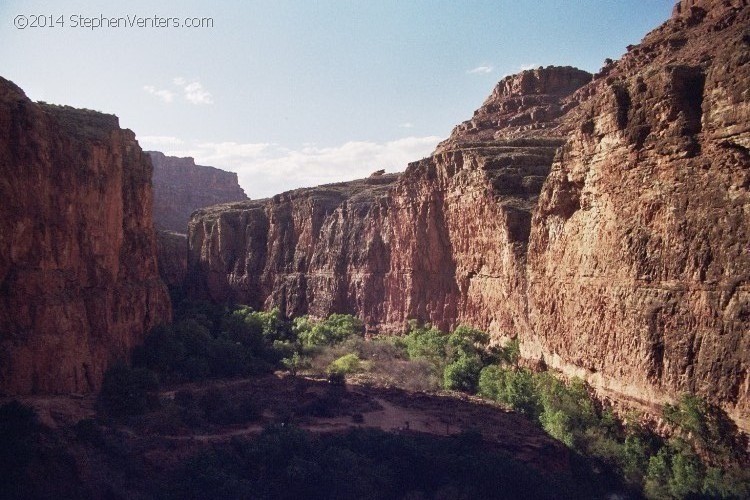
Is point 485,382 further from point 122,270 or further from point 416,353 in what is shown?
point 122,270

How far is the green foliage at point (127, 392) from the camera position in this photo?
27.5 m

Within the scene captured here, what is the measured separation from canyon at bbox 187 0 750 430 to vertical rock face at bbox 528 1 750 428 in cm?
6

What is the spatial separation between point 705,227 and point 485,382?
15546mm

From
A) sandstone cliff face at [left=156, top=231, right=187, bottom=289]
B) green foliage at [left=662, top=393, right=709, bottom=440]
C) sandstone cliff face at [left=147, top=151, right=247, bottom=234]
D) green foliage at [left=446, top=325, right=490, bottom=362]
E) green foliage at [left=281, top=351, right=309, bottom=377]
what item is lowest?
green foliage at [left=281, top=351, right=309, bottom=377]

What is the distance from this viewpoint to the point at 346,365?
41094 millimetres

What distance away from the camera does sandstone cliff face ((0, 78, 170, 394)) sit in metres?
24.2

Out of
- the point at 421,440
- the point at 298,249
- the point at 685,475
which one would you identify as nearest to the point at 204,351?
the point at 421,440

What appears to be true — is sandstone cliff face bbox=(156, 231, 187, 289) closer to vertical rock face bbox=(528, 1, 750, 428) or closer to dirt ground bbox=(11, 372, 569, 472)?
dirt ground bbox=(11, 372, 569, 472)

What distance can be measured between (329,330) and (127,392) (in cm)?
2468

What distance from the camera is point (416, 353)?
41.8 metres

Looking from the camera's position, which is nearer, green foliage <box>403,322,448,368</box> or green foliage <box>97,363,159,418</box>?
green foliage <box>97,363,159,418</box>

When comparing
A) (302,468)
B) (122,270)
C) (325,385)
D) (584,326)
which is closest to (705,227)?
(584,326)

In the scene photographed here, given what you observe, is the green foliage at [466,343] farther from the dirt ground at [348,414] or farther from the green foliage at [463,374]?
the dirt ground at [348,414]

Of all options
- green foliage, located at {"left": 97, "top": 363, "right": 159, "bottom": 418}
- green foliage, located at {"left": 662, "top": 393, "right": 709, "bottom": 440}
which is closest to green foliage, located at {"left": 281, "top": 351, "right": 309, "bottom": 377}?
green foliage, located at {"left": 97, "top": 363, "right": 159, "bottom": 418}
